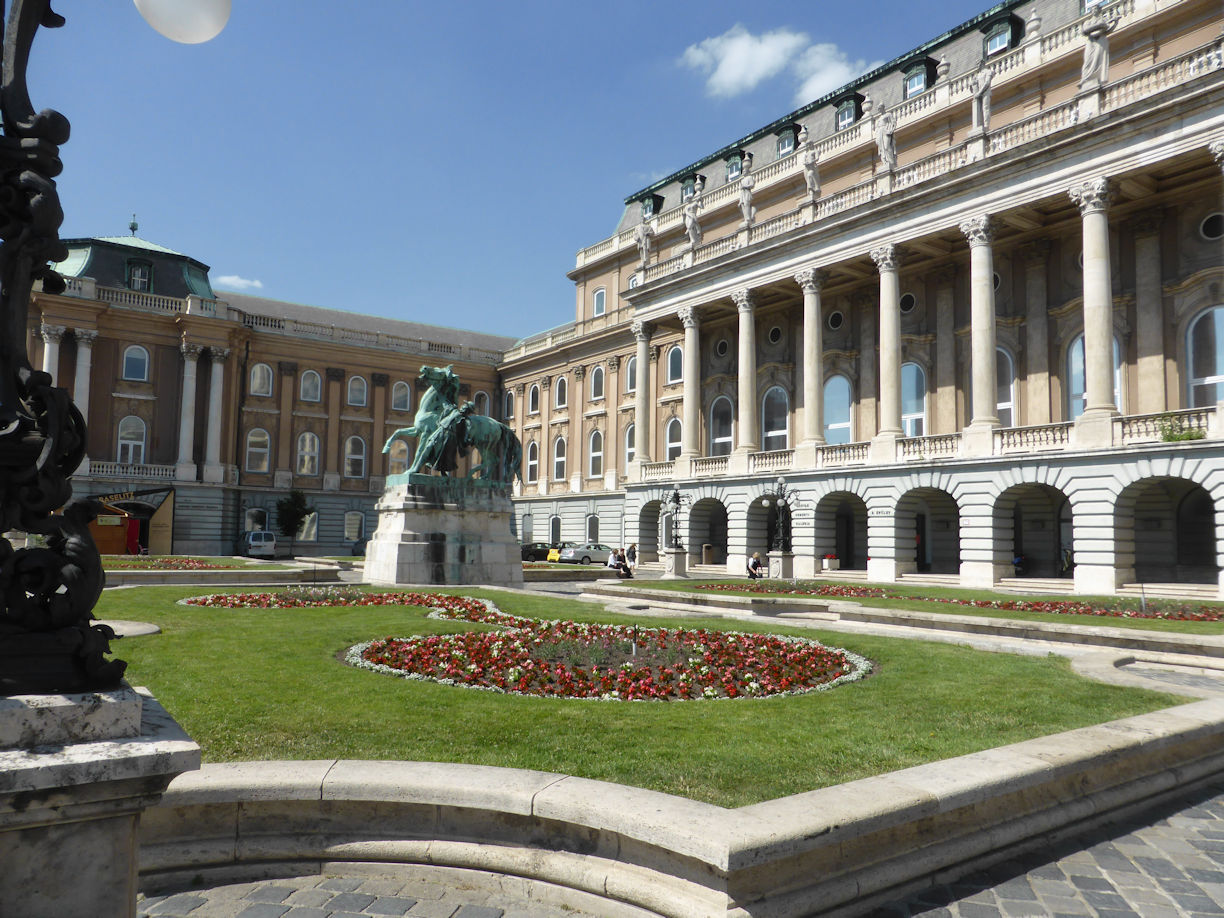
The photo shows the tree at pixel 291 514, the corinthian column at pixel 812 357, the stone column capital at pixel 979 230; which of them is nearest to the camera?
the stone column capital at pixel 979 230

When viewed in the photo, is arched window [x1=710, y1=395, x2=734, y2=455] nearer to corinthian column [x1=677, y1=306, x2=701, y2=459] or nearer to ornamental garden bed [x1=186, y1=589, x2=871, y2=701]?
corinthian column [x1=677, y1=306, x2=701, y2=459]

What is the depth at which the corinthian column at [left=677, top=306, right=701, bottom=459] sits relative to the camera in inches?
1736

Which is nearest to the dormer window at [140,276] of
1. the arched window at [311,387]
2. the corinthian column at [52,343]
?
the corinthian column at [52,343]

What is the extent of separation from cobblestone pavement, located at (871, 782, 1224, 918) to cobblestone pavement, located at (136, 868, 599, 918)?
5.92ft

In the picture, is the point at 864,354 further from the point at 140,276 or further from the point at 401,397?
the point at 140,276

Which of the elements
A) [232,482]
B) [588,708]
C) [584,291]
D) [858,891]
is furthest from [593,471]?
[858,891]

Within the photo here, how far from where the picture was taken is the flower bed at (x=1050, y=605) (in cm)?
1750

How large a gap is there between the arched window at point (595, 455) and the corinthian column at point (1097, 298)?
32.5m

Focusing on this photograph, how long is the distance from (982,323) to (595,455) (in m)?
29.6

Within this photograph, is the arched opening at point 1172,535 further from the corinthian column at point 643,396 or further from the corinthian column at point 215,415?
the corinthian column at point 215,415

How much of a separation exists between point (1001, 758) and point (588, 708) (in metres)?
3.46

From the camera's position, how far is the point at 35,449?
2.88 metres

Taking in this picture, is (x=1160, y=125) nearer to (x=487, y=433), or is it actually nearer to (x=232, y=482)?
(x=487, y=433)

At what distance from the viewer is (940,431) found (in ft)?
120
